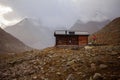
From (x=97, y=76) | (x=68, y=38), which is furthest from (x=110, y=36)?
(x=97, y=76)

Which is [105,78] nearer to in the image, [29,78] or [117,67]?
[117,67]

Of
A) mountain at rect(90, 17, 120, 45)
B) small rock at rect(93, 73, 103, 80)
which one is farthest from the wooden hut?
small rock at rect(93, 73, 103, 80)

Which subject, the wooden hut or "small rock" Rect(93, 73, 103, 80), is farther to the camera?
the wooden hut

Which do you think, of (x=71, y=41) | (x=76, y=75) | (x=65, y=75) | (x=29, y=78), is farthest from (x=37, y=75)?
(x=71, y=41)

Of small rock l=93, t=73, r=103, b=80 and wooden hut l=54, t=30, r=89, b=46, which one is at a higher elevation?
wooden hut l=54, t=30, r=89, b=46

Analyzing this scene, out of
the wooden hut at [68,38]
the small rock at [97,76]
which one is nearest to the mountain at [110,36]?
the wooden hut at [68,38]

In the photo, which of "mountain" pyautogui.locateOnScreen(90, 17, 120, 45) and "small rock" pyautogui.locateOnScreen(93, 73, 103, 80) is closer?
"small rock" pyautogui.locateOnScreen(93, 73, 103, 80)

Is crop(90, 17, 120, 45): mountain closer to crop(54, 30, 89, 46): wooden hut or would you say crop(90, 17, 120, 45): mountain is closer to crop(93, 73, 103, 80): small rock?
crop(54, 30, 89, 46): wooden hut

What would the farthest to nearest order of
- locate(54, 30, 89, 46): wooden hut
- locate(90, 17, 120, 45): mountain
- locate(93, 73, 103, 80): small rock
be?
locate(90, 17, 120, 45): mountain
locate(54, 30, 89, 46): wooden hut
locate(93, 73, 103, 80): small rock

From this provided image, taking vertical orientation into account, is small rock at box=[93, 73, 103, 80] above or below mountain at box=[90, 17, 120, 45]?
below

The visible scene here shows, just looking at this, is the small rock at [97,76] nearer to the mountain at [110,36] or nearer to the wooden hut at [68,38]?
the wooden hut at [68,38]

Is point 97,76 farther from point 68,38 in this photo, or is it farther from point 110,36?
point 110,36

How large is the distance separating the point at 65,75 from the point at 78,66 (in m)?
2.51

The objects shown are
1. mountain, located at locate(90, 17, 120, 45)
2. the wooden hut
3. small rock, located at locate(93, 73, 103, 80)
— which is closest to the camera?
small rock, located at locate(93, 73, 103, 80)
